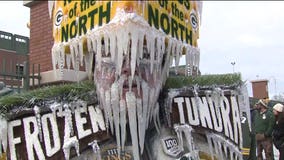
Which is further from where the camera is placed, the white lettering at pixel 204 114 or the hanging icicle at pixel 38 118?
the white lettering at pixel 204 114

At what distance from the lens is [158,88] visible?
2338 mm

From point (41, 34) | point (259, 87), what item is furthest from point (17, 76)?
point (259, 87)

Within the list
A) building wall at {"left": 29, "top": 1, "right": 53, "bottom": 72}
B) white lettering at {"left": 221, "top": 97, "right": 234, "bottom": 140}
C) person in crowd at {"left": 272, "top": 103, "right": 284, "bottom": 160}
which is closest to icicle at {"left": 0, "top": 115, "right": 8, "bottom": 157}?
white lettering at {"left": 221, "top": 97, "right": 234, "bottom": 140}

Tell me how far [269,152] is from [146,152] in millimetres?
3976

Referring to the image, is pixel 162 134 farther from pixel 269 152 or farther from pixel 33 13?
pixel 269 152

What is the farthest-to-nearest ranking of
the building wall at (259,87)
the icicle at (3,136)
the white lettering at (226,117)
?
the building wall at (259,87)
the white lettering at (226,117)
the icicle at (3,136)

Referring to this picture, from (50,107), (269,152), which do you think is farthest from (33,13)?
(269,152)

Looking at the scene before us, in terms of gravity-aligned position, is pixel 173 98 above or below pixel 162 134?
above

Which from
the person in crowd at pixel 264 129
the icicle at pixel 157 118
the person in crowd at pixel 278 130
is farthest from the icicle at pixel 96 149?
the person in crowd at pixel 278 130

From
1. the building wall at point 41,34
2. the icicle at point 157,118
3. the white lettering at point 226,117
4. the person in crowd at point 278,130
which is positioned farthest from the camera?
the person in crowd at point 278,130

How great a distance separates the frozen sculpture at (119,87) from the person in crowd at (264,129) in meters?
3.73

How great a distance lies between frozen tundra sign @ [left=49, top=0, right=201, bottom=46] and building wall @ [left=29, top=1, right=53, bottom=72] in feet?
9.84

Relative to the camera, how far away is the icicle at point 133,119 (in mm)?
2182

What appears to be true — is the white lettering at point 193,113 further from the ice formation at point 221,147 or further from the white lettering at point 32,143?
the white lettering at point 32,143
